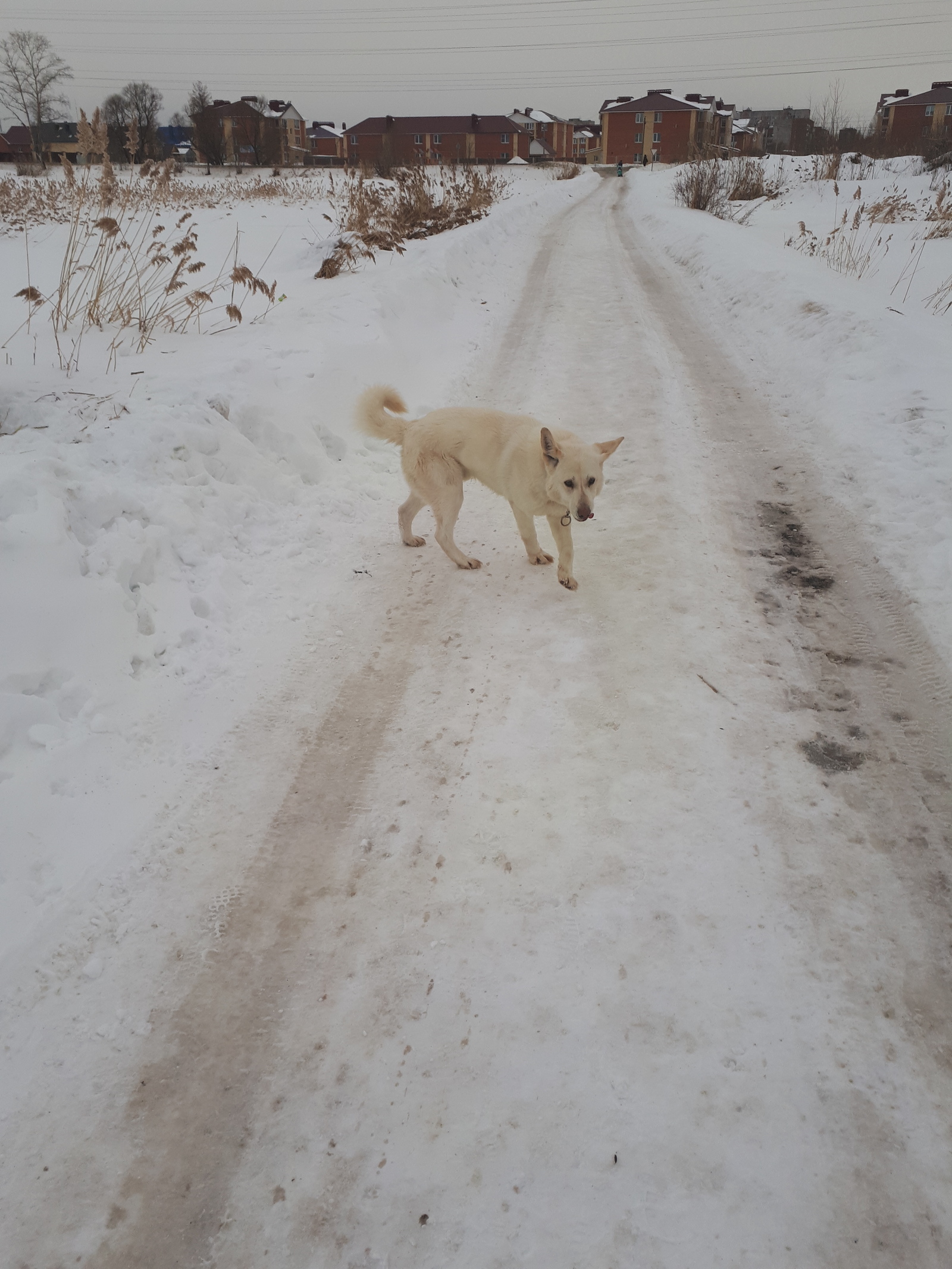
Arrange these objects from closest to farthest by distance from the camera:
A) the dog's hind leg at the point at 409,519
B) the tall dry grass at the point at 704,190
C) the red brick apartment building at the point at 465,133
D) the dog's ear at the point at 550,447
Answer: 1. the dog's ear at the point at 550,447
2. the dog's hind leg at the point at 409,519
3. the tall dry grass at the point at 704,190
4. the red brick apartment building at the point at 465,133

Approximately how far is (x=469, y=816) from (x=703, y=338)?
25.6ft

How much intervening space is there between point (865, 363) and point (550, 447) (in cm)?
465

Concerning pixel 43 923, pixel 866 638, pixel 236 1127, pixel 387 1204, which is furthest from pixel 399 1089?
pixel 866 638

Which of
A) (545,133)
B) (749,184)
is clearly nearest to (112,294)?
(749,184)

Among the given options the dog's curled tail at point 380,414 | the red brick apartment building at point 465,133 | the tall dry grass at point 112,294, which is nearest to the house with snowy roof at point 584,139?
the red brick apartment building at point 465,133

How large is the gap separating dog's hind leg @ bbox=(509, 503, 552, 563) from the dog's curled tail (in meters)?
0.89

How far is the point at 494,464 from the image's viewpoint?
412 cm

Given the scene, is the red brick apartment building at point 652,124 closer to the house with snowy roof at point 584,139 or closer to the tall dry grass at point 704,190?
the house with snowy roof at point 584,139

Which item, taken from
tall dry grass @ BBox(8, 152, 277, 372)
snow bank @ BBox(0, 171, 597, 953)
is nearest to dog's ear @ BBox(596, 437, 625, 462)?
snow bank @ BBox(0, 171, 597, 953)

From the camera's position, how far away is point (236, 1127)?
185 cm

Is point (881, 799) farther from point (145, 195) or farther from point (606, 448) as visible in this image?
point (145, 195)

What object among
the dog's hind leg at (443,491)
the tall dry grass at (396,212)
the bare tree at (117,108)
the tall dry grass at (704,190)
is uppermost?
the bare tree at (117,108)

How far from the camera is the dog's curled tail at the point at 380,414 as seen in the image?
4.32 meters

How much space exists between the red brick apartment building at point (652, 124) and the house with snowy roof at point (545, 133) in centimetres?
786
